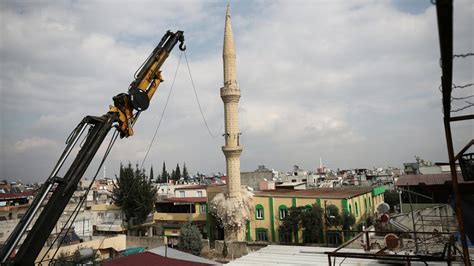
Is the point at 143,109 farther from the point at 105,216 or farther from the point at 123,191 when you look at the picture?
the point at 105,216

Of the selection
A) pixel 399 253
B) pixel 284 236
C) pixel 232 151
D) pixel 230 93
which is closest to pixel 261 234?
pixel 284 236

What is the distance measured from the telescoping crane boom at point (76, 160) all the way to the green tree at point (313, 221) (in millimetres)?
21587

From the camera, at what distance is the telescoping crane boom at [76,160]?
6.77 metres

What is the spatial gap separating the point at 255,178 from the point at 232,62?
60.4 ft

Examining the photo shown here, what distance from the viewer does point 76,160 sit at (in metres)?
7.87

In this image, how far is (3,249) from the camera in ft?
21.3

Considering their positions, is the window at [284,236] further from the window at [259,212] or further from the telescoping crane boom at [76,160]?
the telescoping crane boom at [76,160]

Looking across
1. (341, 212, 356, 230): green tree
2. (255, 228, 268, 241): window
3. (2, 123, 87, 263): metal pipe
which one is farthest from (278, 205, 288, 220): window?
(2, 123, 87, 263): metal pipe

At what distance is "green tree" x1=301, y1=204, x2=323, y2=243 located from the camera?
2856 centimetres

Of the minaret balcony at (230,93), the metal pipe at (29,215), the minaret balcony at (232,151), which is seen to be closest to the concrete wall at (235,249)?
the minaret balcony at (232,151)

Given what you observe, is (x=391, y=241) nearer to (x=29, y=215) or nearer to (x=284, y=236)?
(x=29, y=215)

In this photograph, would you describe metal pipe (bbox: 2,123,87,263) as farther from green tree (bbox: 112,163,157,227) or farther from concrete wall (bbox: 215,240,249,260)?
green tree (bbox: 112,163,157,227)

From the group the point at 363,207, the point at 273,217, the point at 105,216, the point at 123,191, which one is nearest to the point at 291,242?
the point at 273,217

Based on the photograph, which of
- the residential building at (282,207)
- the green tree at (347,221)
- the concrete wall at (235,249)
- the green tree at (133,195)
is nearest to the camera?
the green tree at (347,221)
